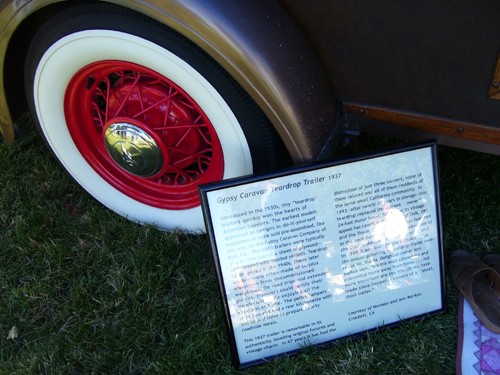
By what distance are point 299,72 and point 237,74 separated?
188mm

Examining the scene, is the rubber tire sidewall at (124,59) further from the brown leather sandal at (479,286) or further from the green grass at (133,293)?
the brown leather sandal at (479,286)

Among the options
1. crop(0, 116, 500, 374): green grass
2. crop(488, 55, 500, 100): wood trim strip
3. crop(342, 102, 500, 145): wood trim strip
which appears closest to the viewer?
Result: crop(488, 55, 500, 100): wood trim strip

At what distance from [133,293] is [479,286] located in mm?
1234

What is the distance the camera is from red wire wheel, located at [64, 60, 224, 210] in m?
1.81

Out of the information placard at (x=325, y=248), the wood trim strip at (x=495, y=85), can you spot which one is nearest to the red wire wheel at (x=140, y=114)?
the information placard at (x=325, y=248)

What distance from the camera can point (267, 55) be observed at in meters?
1.50

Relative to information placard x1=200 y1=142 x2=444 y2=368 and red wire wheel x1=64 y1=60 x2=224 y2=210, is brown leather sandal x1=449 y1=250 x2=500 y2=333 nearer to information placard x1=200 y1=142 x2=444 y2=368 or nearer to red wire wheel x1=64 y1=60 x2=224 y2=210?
information placard x1=200 y1=142 x2=444 y2=368

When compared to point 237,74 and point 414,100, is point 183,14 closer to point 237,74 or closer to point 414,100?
point 237,74

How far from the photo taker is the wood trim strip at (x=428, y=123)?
60.8 inches

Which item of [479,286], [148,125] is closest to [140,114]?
[148,125]

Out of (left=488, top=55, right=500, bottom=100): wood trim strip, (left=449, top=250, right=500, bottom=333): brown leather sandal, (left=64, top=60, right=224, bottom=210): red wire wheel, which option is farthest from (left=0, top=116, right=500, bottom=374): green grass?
(left=488, top=55, right=500, bottom=100): wood trim strip

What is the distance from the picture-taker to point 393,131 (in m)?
1.68

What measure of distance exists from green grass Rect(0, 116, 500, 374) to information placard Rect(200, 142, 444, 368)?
0.29ft

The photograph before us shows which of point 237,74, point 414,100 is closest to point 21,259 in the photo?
point 237,74
